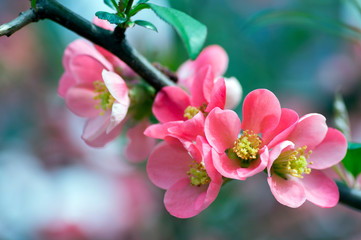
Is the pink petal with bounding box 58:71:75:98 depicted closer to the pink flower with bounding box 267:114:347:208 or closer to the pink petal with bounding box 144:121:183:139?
the pink petal with bounding box 144:121:183:139

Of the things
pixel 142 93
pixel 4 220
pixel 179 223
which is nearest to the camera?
pixel 142 93

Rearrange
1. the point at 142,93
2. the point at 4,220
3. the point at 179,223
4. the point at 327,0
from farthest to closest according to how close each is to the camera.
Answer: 1. the point at 327,0
2. the point at 4,220
3. the point at 179,223
4. the point at 142,93

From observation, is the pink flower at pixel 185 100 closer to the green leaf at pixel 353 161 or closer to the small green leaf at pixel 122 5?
the small green leaf at pixel 122 5

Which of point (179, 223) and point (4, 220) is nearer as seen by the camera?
point (179, 223)

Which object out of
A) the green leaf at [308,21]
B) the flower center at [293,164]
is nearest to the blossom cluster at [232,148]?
the flower center at [293,164]

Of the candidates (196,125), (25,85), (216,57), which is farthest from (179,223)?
(25,85)

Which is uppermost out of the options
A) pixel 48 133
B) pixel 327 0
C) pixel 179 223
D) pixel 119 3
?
pixel 119 3

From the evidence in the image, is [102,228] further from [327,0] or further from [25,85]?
[327,0]
